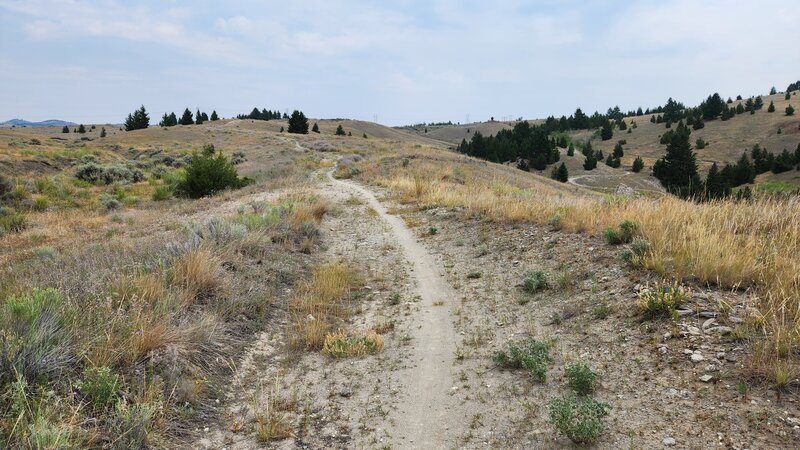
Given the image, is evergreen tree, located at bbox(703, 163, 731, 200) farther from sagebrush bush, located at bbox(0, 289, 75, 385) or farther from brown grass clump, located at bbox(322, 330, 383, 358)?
sagebrush bush, located at bbox(0, 289, 75, 385)

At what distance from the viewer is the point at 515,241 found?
33.3 ft

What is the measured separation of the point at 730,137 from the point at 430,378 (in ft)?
374

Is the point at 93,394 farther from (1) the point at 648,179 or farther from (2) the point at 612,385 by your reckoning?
(1) the point at 648,179

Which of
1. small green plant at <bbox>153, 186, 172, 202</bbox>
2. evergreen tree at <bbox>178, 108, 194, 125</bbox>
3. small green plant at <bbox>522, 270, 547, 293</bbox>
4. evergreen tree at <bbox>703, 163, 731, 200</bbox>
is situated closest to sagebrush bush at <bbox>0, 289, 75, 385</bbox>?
small green plant at <bbox>522, 270, 547, 293</bbox>

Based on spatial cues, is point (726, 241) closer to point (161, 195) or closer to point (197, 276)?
point (197, 276)

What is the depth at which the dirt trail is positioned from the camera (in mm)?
4183

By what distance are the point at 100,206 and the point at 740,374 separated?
2696cm

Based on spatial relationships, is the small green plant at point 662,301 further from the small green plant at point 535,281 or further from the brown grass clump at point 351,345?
the brown grass clump at point 351,345

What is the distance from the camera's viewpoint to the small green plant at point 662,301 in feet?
17.3

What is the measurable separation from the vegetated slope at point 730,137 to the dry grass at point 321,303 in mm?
86006

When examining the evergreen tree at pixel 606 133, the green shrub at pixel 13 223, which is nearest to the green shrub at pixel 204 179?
the green shrub at pixel 13 223

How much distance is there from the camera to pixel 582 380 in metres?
4.39

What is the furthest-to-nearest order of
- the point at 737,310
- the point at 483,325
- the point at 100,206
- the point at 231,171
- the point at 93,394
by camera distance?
the point at 231,171, the point at 100,206, the point at 483,325, the point at 737,310, the point at 93,394

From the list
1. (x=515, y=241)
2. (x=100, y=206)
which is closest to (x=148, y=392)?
(x=515, y=241)
